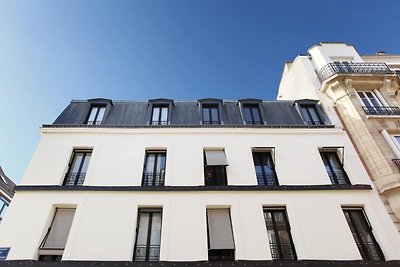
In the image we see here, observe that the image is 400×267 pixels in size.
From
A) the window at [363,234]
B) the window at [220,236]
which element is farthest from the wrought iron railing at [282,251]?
the window at [363,234]

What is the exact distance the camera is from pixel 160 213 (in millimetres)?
8539

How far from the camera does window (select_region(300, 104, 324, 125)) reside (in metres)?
11.6

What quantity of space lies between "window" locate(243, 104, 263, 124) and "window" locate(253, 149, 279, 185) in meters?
1.79

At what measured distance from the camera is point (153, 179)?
30.7ft

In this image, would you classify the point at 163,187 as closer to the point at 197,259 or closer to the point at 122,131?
the point at 197,259

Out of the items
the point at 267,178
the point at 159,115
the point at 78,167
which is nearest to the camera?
the point at 267,178

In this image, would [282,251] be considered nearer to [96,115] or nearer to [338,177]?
[338,177]

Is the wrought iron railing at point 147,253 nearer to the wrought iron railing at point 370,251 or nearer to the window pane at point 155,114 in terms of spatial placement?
the window pane at point 155,114

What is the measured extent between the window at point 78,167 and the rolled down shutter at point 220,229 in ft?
15.9

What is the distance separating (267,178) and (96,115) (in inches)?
312

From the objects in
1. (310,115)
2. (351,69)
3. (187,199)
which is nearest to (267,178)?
(187,199)

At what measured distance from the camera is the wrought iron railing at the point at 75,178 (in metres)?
9.18

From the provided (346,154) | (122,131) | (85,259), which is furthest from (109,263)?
(346,154)

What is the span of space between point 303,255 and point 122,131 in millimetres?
A: 7862
